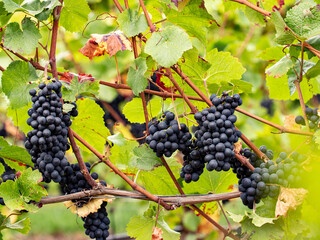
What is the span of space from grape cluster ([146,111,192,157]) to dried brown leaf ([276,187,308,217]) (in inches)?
11.6

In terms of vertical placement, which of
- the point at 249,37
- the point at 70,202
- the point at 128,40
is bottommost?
the point at 249,37

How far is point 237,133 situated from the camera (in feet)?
3.89

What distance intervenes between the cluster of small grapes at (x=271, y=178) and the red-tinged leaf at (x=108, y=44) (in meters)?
0.53

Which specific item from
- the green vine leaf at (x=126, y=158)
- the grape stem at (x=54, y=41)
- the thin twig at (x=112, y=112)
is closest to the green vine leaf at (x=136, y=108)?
the green vine leaf at (x=126, y=158)

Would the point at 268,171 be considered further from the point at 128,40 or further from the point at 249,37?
the point at 249,37

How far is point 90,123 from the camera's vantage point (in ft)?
4.90

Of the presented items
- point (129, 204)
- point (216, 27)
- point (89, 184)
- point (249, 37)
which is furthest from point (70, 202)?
point (129, 204)

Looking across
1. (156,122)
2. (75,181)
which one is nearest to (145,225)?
(75,181)

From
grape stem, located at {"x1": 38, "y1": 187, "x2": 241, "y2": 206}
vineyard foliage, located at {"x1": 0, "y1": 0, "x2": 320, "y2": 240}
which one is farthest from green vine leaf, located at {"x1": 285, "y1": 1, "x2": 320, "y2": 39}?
grape stem, located at {"x1": 38, "y1": 187, "x2": 241, "y2": 206}

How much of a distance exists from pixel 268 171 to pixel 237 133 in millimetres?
140

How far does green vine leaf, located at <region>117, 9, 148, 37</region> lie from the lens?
126 cm

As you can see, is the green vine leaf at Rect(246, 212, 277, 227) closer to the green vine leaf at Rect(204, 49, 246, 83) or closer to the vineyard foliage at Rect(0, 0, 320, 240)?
the vineyard foliage at Rect(0, 0, 320, 240)

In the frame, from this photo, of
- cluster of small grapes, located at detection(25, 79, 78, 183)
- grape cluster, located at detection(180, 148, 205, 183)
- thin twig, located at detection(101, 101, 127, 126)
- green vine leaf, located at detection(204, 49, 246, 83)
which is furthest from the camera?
thin twig, located at detection(101, 101, 127, 126)

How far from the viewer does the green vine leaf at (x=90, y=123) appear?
1478 millimetres
